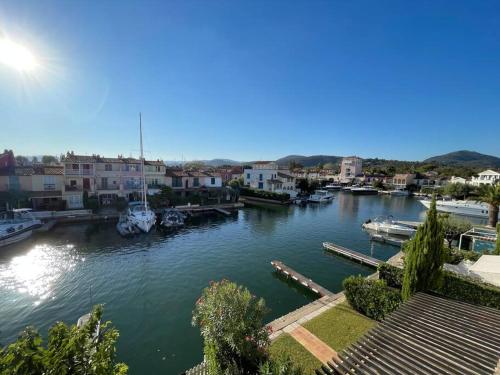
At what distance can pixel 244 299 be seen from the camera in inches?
315

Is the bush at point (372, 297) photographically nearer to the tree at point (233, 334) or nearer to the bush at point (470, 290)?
the bush at point (470, 290)

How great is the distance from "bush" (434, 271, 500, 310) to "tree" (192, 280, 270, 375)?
852 cm

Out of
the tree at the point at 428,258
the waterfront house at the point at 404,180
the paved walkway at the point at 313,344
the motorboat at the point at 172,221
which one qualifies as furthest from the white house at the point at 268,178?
the paved walkway at the point at 313,344

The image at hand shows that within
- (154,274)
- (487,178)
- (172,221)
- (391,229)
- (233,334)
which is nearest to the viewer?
(233,334)

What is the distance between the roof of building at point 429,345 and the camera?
17.7ft

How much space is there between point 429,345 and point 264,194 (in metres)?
49.6

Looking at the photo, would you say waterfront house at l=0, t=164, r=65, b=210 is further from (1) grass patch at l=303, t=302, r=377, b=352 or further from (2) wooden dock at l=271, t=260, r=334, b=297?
(1) grass patch at l=303, t=302, r=377, b=352

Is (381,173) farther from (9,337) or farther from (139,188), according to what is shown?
(9,337)

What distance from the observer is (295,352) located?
31.3 feet

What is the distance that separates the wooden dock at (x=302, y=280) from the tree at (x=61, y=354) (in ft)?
44.9

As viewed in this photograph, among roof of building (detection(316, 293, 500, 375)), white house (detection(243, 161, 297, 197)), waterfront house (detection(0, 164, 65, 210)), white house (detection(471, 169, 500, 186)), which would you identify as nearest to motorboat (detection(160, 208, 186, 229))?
waterfront house (detection(0, 164, 65, 210))

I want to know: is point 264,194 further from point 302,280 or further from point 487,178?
point 487,178

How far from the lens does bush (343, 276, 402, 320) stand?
11.4 m

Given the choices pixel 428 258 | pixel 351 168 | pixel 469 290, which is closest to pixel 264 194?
pixel 469 290
